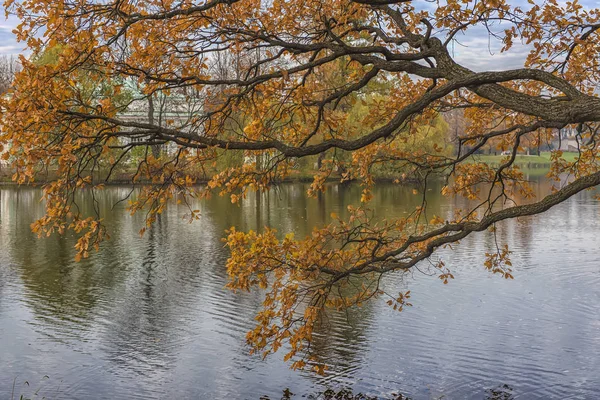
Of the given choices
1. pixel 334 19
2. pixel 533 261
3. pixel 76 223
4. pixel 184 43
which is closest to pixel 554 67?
pixel 334 19

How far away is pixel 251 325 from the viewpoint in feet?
48.1

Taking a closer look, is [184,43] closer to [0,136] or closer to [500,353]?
[0,136]

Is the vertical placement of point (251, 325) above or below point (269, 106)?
below

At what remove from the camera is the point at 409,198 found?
1689 inches

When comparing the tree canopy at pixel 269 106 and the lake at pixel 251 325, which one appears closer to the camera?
the tree canopy at pixel 269 106

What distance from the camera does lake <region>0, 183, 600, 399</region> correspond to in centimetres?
1132

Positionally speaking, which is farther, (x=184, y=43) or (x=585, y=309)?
(x=585, y=309)

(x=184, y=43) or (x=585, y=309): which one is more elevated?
(x=184, y=43)

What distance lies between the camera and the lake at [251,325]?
37.1 feet

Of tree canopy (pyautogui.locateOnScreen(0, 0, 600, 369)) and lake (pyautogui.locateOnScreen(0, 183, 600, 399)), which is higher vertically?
tree canopy (pyautogui.locateOnScreen(0, 0, 600, 369))

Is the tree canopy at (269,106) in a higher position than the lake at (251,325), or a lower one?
higher

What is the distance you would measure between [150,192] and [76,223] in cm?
101

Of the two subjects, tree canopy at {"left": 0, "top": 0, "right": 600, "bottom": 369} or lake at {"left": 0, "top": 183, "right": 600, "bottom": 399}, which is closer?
tree canopy at {"left": 0, "top": 0, "right": 600, "bottom": 369}

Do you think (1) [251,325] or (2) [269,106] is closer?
(2) [269,106]
